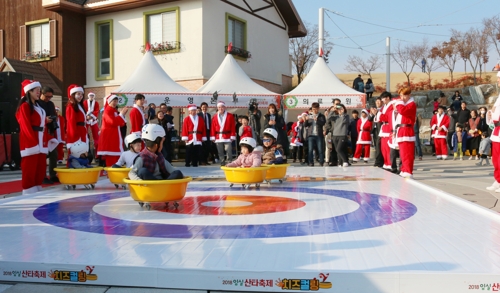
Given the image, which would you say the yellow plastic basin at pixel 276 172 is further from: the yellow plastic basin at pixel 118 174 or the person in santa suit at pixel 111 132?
the person in santa suit at pixel 111 132

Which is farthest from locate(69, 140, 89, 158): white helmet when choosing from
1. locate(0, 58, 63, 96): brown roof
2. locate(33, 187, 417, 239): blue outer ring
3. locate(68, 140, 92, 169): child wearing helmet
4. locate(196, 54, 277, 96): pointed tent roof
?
locate(0, 58, 63, 96): brown roof

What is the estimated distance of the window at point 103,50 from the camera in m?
21.5

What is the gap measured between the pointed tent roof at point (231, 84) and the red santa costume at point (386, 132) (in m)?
5.09

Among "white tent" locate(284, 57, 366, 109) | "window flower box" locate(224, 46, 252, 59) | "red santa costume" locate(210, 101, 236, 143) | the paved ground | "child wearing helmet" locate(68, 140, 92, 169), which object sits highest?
"window flower box" locate(224, 46, 252, 59)

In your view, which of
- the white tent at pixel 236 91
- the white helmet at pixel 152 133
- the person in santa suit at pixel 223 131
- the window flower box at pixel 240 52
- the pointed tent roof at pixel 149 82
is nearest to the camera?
the white helmet at pixel 152 133

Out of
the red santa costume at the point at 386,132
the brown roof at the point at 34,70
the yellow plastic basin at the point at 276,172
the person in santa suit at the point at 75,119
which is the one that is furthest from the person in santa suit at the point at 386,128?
the brown roof at the point at 34,70

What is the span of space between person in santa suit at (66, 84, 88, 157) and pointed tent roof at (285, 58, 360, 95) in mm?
8371

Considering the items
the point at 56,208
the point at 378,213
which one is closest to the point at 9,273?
the point at 56,208

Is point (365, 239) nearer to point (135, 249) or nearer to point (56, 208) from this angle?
point (135, 249)

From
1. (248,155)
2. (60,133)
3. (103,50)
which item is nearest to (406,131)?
(248,155)

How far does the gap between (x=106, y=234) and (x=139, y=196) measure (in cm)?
118

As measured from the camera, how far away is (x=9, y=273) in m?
3.38

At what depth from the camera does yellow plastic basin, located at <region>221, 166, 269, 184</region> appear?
709cm

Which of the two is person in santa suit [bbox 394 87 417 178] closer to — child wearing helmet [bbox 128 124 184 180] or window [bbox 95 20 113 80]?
child wearing helmet [bbox 128 124 184 180]
